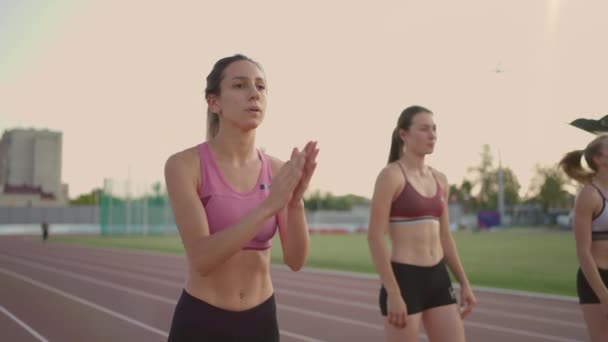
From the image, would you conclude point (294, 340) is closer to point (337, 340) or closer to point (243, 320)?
point (337, 340)

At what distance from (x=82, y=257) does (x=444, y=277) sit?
20.8m

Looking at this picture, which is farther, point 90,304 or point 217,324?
point 90,304

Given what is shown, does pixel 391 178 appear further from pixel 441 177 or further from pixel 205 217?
pixel 205 217

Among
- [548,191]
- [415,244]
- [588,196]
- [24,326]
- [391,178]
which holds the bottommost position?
[24,326]

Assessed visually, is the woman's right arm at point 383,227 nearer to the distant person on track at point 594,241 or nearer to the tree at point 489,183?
the distant person on track at point 594,241

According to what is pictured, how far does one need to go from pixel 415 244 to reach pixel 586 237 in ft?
3.15

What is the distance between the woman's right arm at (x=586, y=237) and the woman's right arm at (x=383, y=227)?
1.05m

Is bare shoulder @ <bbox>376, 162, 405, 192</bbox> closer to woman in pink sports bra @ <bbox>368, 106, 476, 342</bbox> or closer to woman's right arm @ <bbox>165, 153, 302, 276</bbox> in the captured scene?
woman in pink sports bra @ <bbox>368, 106, 476, 342</bbox>

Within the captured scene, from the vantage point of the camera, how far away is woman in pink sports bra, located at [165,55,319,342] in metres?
2.14

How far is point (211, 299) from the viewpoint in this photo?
7.28 ft

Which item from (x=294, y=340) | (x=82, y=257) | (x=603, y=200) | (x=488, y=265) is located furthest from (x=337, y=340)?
(x=82, y=257)

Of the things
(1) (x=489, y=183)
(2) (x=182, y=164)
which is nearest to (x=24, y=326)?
(2) (x=182, y=164)

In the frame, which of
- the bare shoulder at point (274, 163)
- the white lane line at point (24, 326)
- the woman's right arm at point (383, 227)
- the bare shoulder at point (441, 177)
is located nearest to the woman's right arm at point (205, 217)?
the bare shoulder at point (274, 163)

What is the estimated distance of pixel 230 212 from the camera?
217cm
